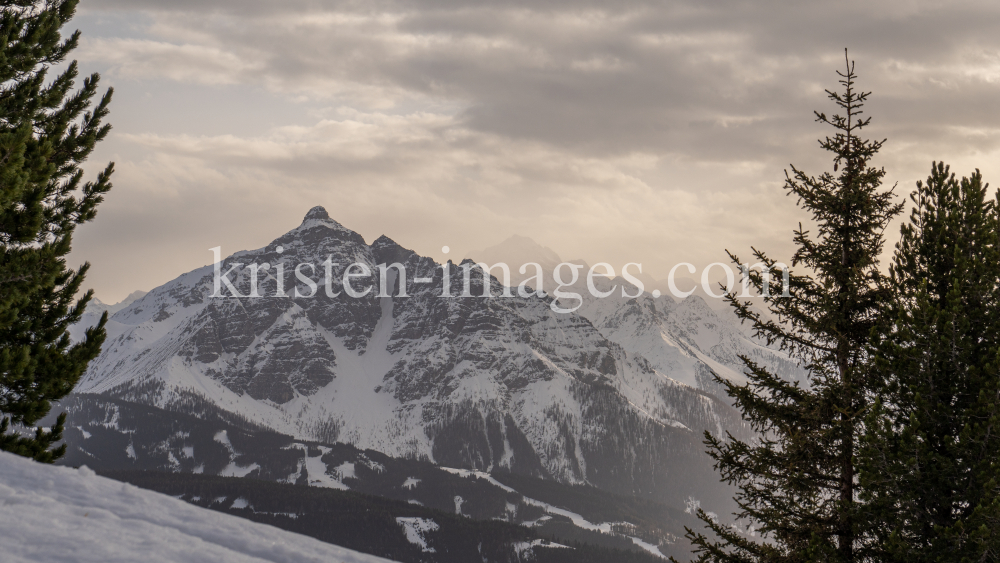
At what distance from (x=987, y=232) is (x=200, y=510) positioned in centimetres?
1603

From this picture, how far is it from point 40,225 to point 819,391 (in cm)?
1758

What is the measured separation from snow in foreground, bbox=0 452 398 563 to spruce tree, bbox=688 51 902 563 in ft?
32.4

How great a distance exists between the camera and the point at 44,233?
1733 cm

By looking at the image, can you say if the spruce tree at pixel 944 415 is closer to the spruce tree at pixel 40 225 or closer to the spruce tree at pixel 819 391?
the spruce tree at pixel 819 391

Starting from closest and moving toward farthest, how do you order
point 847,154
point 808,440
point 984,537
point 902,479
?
point 984,537 < point 902,479 < point 808,440 < point 847,154

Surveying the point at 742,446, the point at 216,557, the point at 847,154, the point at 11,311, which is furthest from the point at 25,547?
the point at 847,154

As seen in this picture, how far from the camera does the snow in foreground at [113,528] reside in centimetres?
882

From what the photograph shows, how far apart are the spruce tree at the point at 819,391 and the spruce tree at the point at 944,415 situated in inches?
36.7

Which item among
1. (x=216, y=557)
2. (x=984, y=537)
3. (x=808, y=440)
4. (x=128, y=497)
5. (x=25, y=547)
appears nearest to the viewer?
(x=25, y=547)

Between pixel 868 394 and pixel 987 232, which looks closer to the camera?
pixel 987 232

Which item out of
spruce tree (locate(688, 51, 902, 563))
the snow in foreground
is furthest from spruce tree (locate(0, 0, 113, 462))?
spruce tree (locate(688, 51, 902, 563))

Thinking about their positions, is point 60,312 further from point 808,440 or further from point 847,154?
point 847,154

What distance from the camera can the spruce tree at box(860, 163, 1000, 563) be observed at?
1413 centimetres

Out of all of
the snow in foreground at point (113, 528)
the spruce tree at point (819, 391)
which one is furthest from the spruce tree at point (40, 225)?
the spruce tree at point (819, 391)
